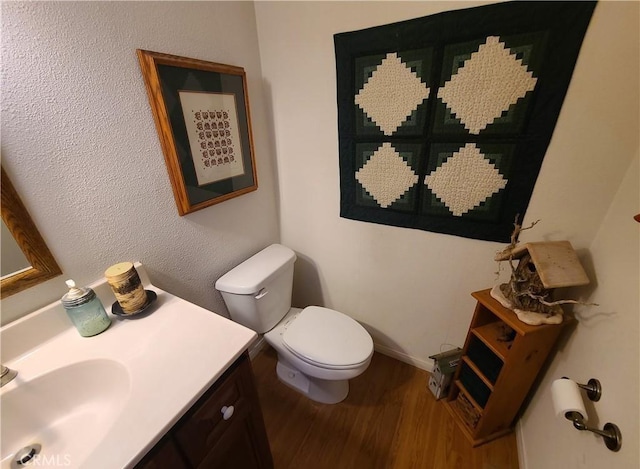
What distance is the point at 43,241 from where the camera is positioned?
0.69 m

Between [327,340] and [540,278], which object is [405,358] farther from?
[540,278]

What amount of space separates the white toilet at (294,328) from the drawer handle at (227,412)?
449mm

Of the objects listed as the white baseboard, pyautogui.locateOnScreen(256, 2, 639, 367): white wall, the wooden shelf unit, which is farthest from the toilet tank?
the wooden shelf unit

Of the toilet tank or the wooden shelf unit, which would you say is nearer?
the wooden shelf unit

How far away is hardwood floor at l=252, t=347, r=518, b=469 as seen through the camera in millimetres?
1133

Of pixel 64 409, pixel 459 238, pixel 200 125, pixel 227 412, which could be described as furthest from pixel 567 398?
pixel 200 125

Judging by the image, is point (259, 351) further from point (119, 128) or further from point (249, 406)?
point (119, 128)

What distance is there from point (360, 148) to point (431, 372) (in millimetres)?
1329

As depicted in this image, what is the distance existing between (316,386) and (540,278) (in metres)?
1.13

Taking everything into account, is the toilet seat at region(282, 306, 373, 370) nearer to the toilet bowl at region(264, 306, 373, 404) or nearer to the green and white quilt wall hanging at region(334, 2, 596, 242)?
the toilet bowl at region(264, 306, 373, 404)

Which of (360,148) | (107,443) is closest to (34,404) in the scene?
(107,443)

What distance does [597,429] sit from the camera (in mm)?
667

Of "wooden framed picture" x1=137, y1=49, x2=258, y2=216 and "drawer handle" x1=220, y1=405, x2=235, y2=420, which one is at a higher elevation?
"wooden framed picture" x1=137, y1=49, x2=258, y2=216

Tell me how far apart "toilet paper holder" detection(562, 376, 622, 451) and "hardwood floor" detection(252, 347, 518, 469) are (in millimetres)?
629
